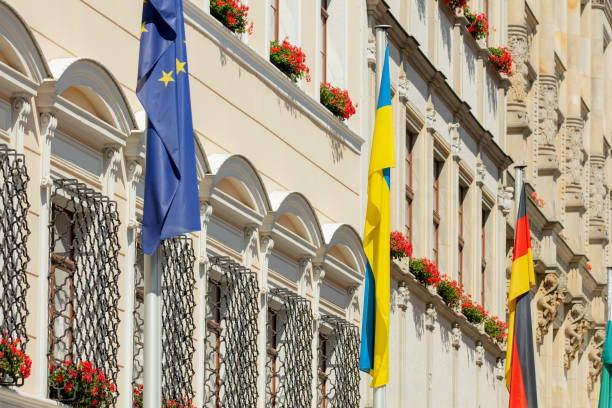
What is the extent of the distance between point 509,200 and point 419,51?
9.33m

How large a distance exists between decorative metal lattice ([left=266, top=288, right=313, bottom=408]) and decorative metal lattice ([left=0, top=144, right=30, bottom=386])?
7315mm

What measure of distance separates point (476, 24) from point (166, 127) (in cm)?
2169

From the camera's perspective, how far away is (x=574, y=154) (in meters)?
52.6

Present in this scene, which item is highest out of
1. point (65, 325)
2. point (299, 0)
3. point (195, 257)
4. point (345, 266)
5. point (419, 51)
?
point (419, 51)

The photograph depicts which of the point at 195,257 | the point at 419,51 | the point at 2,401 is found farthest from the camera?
the point at 419,51

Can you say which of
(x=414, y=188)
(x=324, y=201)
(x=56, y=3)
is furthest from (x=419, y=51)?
(x=56, y=3)

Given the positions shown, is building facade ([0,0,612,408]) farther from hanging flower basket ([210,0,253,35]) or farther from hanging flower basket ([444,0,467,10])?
hanging flower basket ([444,0,467,10])

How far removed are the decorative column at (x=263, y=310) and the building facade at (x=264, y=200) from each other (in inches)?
0.9

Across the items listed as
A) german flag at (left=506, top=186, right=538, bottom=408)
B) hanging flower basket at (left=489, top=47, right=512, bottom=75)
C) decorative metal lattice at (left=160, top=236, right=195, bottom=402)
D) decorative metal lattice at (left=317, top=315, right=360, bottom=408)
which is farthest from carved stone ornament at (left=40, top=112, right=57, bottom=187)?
hanging flower basket at (left=489, top=47, right=512, bottom=75)

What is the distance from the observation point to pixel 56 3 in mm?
17641

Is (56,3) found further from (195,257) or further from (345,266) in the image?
(345,266)

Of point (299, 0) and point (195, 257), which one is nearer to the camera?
point (195, 257)

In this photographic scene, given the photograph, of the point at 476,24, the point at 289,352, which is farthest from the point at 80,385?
the point at 476,24

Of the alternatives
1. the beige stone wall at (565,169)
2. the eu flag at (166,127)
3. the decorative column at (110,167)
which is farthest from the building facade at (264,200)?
the eu flag at (166,127)
